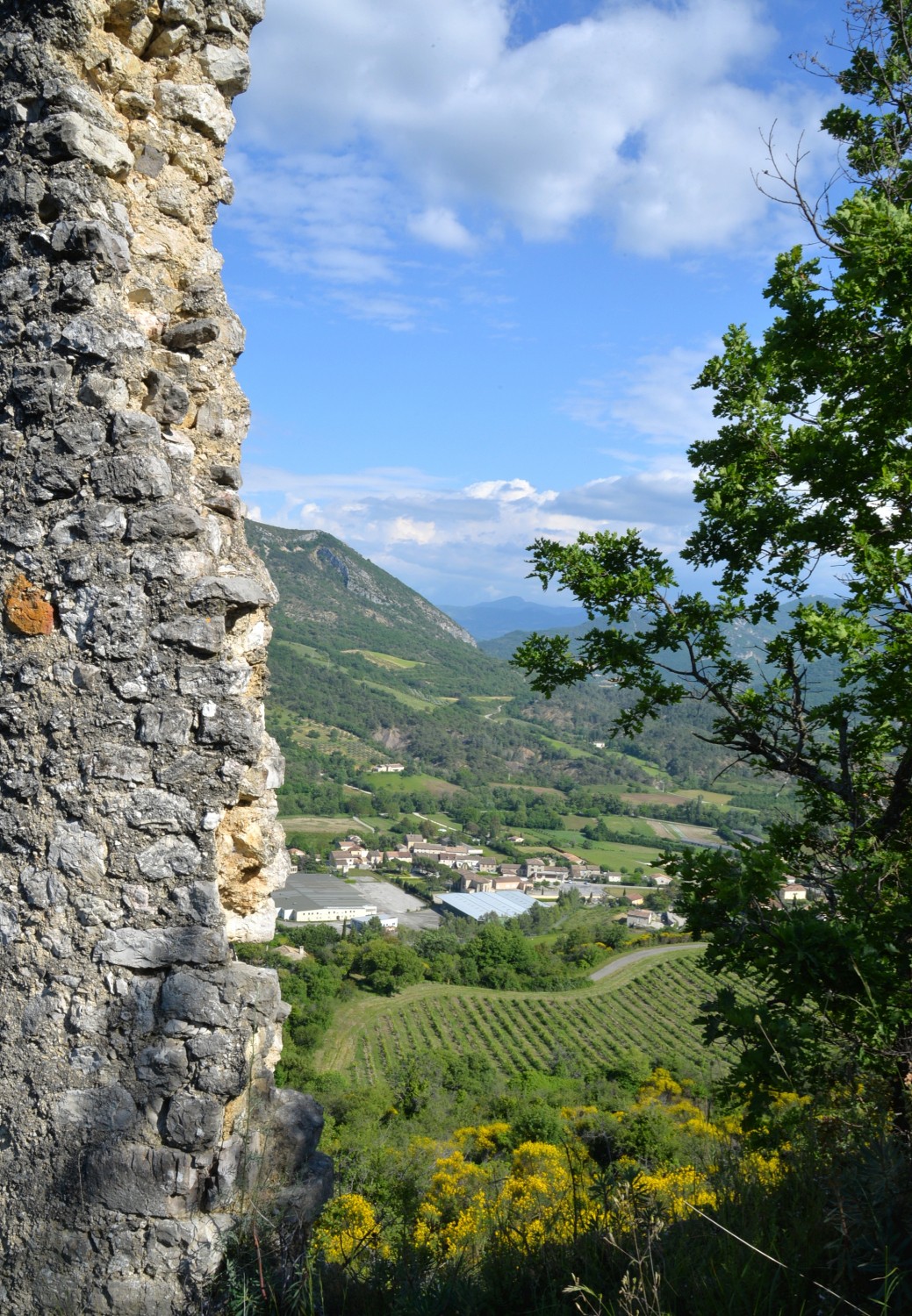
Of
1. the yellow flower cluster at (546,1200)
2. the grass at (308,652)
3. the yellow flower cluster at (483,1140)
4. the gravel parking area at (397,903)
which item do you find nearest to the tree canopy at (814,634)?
the yellow flower cluster at (546,1200)

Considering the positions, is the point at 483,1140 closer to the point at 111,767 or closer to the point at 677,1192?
the point at 677,1192

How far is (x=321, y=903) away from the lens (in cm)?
6222

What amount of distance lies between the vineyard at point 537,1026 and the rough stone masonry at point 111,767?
31.1 m

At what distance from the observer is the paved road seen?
157 ft

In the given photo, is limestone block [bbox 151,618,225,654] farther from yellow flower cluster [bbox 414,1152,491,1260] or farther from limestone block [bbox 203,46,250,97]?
limestone block [bbox 203,46,250,97]

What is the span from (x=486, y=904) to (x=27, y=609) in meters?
68.7

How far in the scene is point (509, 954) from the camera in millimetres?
50250

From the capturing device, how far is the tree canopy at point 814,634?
3.73 m

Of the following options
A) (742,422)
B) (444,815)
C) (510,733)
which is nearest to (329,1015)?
(742,422)

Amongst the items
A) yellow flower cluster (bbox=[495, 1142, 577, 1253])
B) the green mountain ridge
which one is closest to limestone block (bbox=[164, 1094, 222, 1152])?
yellow flower cluster (bbox=[495, 1142, 577, 1253])

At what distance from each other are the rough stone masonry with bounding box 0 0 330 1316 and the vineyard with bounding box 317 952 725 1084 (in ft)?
102

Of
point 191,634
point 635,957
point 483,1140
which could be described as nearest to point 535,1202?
point 191,634

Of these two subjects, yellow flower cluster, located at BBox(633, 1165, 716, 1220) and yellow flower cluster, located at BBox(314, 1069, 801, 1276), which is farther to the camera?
yellow flower cluster, located at BBox(633, 1165, 716, 1220)

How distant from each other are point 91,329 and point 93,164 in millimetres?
683
